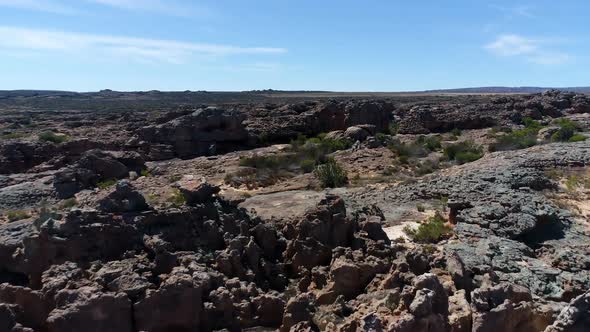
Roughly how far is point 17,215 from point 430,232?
1194 cm

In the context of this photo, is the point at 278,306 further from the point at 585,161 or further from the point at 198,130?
the point at 198,130

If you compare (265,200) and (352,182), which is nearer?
(265,200)

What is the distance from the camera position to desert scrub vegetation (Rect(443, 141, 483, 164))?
2574 centimetres

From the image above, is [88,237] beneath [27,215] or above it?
above

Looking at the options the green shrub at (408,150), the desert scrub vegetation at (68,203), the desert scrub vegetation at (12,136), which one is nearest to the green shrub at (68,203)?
the desert scrub vegetation at (68,203)

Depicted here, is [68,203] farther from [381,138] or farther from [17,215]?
[381,138]

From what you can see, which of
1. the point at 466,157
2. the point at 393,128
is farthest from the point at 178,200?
the point at 393,128

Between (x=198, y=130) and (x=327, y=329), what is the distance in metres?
23.4

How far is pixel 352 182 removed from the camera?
2152cm

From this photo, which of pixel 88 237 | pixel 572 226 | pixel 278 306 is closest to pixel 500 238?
pixel 572 226

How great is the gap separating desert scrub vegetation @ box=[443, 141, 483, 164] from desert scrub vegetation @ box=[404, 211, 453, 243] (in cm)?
1204

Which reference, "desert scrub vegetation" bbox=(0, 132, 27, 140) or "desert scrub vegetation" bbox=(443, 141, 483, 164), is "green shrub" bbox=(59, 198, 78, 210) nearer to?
"desert scrub vegetation" bbox=(443, 141, 483, 164)

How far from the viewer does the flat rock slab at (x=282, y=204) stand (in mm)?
14586

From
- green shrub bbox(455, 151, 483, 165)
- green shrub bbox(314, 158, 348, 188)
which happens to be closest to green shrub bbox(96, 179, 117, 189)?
green shrub bbox(314, 158, 348, 188)
